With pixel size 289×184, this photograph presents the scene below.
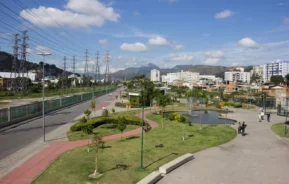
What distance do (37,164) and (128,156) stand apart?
530cm

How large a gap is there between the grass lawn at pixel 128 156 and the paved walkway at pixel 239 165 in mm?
1272

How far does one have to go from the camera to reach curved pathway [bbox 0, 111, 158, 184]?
11.7 metres

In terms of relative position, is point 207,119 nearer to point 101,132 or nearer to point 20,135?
point 101,132

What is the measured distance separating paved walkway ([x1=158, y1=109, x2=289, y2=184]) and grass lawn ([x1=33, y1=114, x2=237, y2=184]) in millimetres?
1272

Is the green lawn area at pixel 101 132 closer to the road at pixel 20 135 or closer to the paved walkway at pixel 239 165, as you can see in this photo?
the road at pixel 20 135

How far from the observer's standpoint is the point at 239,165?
14508mm

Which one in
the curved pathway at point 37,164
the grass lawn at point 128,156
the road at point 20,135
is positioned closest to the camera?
the curved pathway at point 37,164

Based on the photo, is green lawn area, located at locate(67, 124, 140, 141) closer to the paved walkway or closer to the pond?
the paved walkway

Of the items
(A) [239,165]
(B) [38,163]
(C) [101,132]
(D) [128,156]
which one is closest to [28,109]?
(C) [101,132]

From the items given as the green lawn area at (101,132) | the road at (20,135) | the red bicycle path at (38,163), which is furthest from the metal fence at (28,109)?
the red bicycle path at (38,163)

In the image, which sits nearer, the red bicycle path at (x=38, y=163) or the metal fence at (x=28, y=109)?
the red bicycle path at (x=38, y=163)

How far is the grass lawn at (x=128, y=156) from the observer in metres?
11.8

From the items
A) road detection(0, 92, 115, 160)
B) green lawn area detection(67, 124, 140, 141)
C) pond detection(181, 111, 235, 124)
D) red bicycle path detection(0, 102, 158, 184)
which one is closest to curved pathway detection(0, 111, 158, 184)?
red bicycle path detection(0, 102, 158, 184)

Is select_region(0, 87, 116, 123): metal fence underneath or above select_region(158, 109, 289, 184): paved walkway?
above
